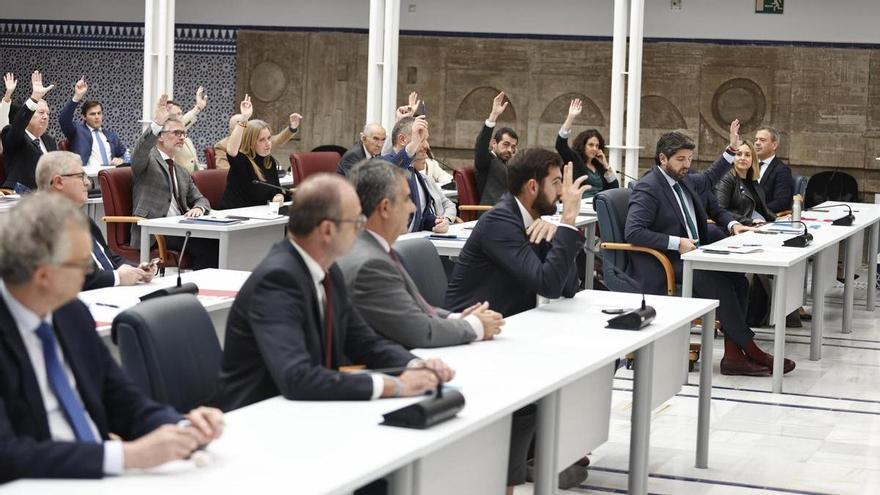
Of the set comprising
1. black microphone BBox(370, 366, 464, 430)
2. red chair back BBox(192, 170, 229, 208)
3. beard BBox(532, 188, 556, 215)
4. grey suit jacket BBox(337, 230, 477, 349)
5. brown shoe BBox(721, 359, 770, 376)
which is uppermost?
beard BBox(532, 188, 556, 215)

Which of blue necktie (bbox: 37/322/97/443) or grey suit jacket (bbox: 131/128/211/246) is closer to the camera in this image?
blue necktie (bbox: 37/322/97/443)

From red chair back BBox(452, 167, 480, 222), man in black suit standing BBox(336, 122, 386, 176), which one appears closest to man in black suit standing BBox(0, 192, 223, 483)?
man in black suit standing BBox(336, 122, 386, 176)

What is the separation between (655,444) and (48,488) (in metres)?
4.18

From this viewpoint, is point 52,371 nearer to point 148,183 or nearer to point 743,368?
point 743,368

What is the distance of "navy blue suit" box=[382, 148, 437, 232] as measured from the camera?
8.77 metres

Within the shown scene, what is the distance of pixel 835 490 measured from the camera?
5.72 meters

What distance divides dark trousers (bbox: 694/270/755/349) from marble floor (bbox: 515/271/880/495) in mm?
277

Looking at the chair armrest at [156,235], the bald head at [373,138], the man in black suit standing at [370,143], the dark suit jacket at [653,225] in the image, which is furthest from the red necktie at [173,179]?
the dark suit jacket at [653,225]

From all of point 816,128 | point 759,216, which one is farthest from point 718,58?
point 759,216

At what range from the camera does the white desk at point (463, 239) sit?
8.02 m

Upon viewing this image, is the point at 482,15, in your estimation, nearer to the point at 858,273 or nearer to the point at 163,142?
the point at 858,273

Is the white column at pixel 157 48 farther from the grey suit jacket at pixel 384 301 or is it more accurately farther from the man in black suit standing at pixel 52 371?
the man in black suit standing at pixel 52 371

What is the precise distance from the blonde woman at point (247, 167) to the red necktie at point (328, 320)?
5925mm

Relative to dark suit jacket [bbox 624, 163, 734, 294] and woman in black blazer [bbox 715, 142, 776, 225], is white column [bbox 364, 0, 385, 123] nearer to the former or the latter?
woman in black blazer [bbox 715, 142, 776, 225]
